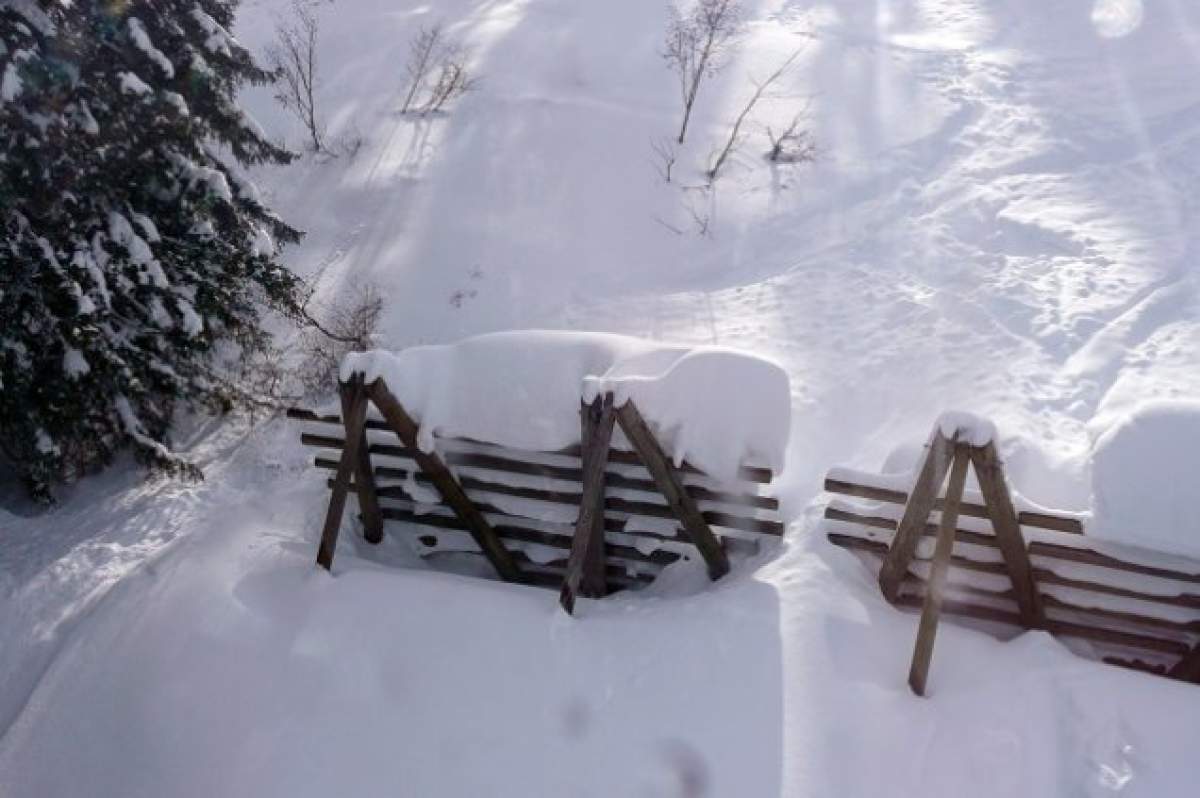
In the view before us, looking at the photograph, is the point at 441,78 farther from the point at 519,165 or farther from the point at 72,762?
the point at 72,762

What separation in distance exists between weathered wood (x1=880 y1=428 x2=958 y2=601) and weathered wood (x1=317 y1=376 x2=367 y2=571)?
3.81 metres

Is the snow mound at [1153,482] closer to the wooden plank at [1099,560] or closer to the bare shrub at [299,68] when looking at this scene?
the wooden plank at [1099,560]

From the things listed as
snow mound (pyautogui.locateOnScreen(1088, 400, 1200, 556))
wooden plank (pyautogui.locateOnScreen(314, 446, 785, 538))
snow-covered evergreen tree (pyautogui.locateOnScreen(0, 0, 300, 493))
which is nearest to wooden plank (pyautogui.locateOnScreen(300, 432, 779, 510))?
wooden plank (pyautogui.locateOnScreen(314, 446, 785, 538))

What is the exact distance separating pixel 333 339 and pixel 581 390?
5.27 meters

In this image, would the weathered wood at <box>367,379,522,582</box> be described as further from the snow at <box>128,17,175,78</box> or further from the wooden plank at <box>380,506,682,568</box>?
the snow at <box>128,17,175,78</box>

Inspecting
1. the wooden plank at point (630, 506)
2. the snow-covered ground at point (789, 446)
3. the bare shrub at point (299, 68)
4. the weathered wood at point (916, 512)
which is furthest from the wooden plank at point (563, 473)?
the bare shrub at point (299, 68)

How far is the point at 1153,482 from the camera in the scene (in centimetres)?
484

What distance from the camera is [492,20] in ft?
61.0

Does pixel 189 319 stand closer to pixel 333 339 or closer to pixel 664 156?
pixel 333 339

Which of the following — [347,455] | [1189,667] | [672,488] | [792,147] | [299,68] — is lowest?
[1189,667]

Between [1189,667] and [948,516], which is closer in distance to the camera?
[948,516]

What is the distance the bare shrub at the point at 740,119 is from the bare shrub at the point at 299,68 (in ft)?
23.1

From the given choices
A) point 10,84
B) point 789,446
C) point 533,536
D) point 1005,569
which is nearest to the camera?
point 1005,569

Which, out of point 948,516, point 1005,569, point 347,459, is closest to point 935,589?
point 948,516
